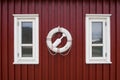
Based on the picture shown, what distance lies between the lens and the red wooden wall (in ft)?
13.7

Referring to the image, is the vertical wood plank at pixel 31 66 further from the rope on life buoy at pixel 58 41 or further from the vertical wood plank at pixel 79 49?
the vertical wood plank at pixel 79 49

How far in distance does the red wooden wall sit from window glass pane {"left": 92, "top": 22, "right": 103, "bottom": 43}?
0.74 ft

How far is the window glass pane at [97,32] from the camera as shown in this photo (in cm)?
423

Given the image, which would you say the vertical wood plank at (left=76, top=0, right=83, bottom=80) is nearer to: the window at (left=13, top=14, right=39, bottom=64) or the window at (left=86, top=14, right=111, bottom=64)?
the window at (left=86, top=14, right=111, bottom=64)

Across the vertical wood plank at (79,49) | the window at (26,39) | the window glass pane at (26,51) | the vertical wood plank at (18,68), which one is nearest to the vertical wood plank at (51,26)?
the window at (26,39)

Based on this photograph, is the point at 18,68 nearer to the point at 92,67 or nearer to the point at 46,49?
the point at 46,49

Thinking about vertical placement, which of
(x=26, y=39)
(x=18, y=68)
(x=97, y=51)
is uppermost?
(x=26, y=39)

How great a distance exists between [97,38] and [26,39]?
1507mm

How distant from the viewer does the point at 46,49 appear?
4172mm

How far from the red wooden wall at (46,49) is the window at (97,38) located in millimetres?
91
